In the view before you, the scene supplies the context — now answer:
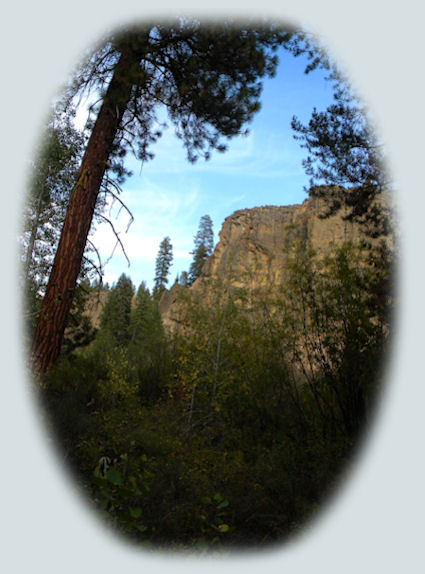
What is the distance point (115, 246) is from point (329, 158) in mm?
3225

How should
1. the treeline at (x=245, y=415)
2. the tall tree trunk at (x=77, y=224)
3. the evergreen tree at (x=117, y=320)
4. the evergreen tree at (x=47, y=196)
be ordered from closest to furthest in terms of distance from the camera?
the treeline at (x=245, y=415), the tall tree trunk at (x=77, y=224), the evergreen tree at (x=47, y=196), the evergreen tree at (x=117, y=320)

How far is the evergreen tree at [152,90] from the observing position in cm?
381

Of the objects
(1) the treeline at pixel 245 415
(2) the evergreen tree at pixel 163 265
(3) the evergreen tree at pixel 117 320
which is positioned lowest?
(1) the treeline at pixel 245 415

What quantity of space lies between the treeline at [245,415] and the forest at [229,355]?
2 cm

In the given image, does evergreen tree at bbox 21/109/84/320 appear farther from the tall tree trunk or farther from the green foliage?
the green foliage

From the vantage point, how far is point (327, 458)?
2.96m

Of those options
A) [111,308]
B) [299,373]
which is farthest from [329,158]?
[111,308]

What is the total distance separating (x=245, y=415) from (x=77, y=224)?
3607mm

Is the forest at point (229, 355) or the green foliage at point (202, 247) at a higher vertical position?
the green foliage at point (202, 247)

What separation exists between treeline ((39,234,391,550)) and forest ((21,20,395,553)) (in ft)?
0.07

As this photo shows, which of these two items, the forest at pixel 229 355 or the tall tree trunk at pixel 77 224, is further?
the tall tree trunk at pixel 77 224

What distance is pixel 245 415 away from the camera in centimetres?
506

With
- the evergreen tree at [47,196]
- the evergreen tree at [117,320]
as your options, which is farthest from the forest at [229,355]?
the evergreen tree at [117,320]

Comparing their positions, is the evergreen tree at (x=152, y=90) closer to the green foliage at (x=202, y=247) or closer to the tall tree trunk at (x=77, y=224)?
the tall tree trunk at (x=77, y=224)
